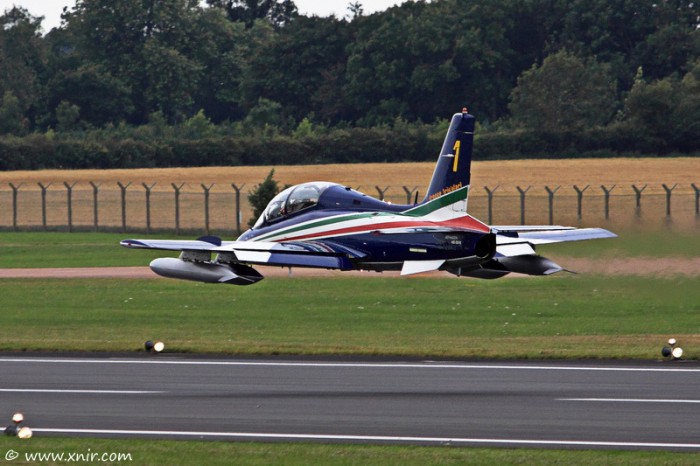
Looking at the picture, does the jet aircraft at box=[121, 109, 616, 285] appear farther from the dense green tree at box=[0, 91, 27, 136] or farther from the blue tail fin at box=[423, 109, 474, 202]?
the dense green tree at box=[0, 91, 27, 136]

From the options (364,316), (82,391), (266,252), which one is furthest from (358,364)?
(364,316)

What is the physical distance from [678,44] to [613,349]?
79.0 metres

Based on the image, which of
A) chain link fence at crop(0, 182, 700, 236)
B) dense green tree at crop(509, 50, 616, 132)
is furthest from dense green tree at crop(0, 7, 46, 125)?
dense green tree at crop(509, 50, 616, 132)

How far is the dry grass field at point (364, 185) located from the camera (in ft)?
234

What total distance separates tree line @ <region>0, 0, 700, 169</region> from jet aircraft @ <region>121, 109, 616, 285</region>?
201 feet

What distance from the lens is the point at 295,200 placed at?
33.2 metres

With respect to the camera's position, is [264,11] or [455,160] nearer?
[455,160]

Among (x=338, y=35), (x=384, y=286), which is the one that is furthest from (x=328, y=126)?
(x=384, y=286)

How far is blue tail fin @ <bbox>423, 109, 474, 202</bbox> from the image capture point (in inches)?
1251

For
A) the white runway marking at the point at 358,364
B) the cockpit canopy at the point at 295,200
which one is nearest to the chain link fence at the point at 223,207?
the cockpit canopy at the point at 295,200

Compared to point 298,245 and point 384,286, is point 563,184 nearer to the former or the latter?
point 384,286

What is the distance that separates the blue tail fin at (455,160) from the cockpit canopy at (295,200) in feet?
9.87

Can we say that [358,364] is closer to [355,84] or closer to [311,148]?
[311,148]

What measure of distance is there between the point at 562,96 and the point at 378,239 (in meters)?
69.1
